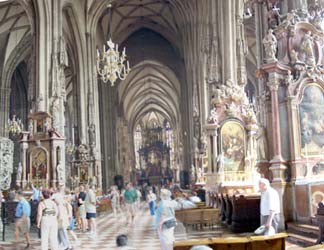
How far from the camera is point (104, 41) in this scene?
35.6 meters

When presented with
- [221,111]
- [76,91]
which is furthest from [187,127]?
[221,111]

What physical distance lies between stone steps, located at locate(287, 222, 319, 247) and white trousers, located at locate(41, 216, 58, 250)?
4129 mm

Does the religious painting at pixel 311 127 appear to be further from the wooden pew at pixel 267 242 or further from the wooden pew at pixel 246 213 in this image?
the wooden pew at pixel 267 242

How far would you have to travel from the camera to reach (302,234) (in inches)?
333

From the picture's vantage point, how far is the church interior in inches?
392

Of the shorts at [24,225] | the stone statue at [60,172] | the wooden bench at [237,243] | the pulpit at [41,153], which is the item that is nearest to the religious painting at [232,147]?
the stone statue at [60,172]

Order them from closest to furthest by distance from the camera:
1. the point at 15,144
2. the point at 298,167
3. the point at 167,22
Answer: the point at 298,167 → the point at 15,144 → the point at 167,22

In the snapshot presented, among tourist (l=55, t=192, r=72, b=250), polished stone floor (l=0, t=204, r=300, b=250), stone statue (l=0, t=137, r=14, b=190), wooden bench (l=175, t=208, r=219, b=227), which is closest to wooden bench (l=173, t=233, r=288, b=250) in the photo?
polished stone floor (l=0, t=204, r=300, b=250)

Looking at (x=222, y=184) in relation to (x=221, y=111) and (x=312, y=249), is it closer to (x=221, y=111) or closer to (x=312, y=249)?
(x=221, y=111)

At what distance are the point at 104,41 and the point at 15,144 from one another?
9.89m

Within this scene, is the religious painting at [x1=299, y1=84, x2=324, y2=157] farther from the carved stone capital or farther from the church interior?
the carved stone capital

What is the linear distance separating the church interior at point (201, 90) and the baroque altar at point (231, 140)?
41mm

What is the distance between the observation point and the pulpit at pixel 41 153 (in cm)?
2120

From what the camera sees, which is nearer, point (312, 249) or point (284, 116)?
point (312, 249)
